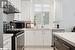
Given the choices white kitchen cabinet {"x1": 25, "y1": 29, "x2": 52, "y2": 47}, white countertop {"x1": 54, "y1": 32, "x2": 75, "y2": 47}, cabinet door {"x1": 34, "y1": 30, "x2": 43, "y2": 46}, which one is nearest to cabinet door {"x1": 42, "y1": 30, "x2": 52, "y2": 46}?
white kitchen cabinet {"x1": 25, "y1": 29, "x2": 52, "y2": 47}

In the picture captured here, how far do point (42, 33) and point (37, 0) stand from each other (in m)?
1.81

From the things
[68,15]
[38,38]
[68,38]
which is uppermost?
[68,15]

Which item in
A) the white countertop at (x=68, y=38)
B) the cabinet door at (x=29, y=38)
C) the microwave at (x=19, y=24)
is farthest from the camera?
the microwave at (x=19, y=24)

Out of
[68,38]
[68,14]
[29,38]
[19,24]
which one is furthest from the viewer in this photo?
[68,14]

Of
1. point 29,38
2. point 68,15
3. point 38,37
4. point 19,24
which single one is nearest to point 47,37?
point 38,37

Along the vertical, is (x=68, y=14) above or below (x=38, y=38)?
above

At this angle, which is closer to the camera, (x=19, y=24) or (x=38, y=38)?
(x=38, y=38)

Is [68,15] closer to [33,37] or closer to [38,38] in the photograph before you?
[38,38]

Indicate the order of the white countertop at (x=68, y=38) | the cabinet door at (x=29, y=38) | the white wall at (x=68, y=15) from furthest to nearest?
the white wall at (x=68, y=15), the cabinet door at (x=29, y=38), the white countertop at (x=68, y=38)

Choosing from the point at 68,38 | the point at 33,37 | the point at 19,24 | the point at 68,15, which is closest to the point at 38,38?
the point at 33,37

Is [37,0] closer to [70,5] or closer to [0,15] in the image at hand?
[70,5]

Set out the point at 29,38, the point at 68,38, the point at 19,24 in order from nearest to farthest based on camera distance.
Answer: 1. the point at 68,38
2. the point at 29,38
3. the point at 19,24

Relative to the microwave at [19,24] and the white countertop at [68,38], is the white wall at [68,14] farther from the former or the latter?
the white countertop at [68,38]

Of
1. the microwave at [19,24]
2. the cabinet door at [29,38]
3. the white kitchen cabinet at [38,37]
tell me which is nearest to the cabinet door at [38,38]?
the white kitchen cabinet at [38,37]
